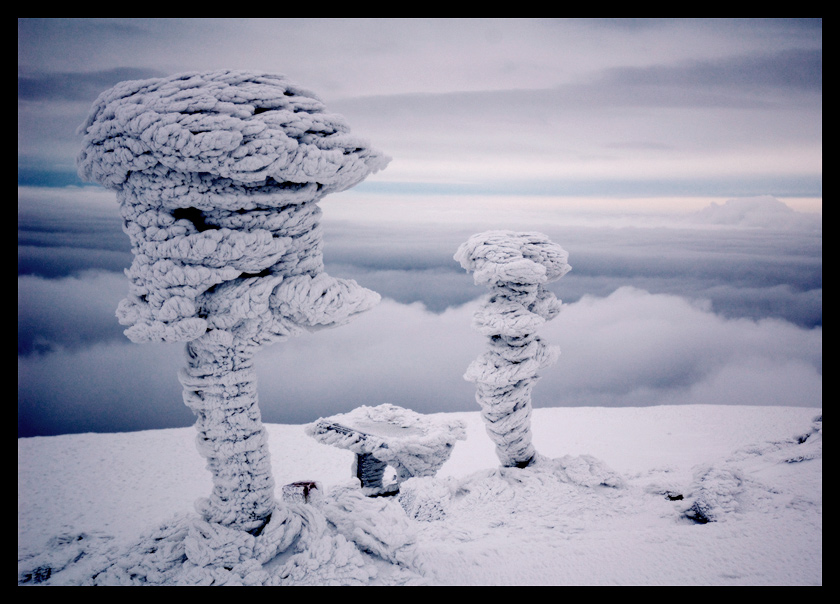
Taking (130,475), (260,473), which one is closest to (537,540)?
(260,473)

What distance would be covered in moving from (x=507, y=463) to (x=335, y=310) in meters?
2.64

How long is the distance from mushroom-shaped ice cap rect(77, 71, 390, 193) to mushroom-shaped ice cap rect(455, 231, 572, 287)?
1.95 meters

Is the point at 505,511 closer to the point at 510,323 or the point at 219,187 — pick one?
the point at 510,323

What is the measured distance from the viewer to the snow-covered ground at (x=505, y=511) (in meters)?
3.07

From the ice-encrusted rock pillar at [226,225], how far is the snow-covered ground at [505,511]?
2.25 feet

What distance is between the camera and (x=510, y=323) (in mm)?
4418

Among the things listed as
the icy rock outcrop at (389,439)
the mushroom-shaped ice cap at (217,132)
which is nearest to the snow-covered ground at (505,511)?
the icy rock outcrop at (389,439)

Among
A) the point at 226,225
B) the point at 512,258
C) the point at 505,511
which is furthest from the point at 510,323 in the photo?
the point at 226,225

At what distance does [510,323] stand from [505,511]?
150cm

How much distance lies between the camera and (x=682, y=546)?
337 centimetres

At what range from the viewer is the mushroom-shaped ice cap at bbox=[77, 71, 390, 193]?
2418 millimetres

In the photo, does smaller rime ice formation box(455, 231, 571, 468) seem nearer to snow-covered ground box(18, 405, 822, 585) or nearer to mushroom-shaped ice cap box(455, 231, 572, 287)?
mushroom-shaped ice cap box(455, 231, 572, 287)

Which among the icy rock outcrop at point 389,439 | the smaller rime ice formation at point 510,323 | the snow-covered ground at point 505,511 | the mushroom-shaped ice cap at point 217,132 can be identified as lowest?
the snow-covered ground at point 505,511

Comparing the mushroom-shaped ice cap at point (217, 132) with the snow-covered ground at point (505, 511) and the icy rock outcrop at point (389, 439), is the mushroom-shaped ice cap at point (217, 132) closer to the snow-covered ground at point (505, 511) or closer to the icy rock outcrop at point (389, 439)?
the snow-covered ground at point (505, 511)
